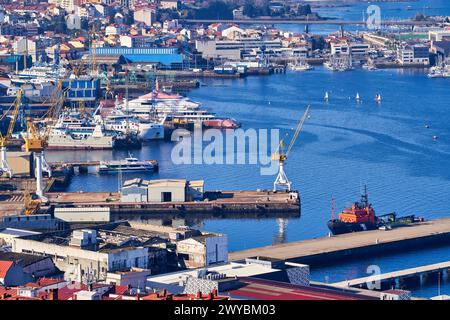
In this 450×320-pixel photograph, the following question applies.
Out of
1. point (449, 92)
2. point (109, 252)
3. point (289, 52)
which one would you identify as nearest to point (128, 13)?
point (289, 52)

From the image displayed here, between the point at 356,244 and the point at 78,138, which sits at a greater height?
the point at 356,244

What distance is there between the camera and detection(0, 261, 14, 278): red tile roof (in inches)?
251

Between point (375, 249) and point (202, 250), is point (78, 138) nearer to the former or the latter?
point (375, 249)

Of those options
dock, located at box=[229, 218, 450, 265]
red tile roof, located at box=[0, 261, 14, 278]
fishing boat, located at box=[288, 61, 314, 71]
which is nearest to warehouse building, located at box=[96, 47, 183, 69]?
fishing boat, located at box=[288, 61, 314, 71]

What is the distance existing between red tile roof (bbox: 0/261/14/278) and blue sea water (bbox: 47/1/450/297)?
1.72 meters

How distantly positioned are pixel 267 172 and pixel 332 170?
51 cm

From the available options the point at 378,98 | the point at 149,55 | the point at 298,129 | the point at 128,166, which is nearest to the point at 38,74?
the point at 149,55

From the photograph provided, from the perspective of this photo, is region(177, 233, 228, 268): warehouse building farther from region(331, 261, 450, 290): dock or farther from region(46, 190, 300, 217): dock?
region(46, 190, 300, 217): dock

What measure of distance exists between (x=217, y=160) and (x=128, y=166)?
0.82 metres

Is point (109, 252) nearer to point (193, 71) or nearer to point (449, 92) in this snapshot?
point (449, 92)

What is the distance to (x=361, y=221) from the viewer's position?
29.9 feet

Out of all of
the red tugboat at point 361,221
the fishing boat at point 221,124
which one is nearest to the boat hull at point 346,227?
the red tugboat at point 361,221

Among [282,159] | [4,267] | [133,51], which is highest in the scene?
[4,267]

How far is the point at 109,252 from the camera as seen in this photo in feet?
22.6
